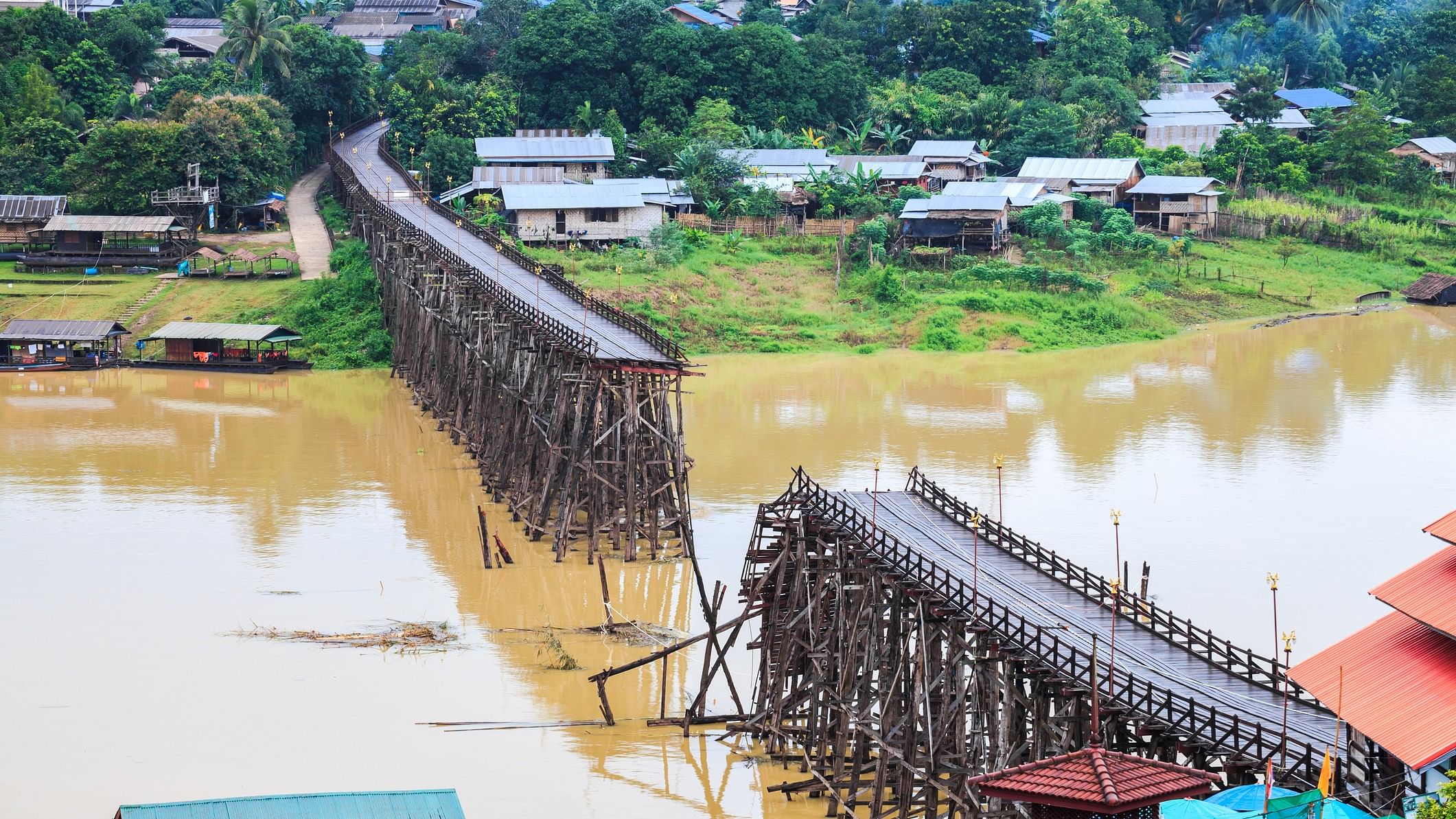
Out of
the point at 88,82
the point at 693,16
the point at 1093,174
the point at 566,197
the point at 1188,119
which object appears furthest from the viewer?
the point at 693,16

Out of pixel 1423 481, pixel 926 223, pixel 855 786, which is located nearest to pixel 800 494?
pixel 855 786

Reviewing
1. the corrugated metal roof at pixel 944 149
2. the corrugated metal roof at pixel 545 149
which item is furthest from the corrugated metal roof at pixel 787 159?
the corrugated metal roof at pixel 545 149

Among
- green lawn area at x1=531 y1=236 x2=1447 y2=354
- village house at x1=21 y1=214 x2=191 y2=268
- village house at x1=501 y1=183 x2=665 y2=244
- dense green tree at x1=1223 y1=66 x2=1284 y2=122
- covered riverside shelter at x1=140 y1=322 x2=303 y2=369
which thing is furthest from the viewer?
dense green tree at x1=1223 y1=66 x2=1284 y2=122

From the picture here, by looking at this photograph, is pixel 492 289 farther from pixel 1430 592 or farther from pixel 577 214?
pixel 1430 592

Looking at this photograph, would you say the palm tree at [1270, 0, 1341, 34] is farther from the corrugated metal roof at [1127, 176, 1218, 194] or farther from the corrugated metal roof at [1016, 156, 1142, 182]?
the corrugated metal roof at [1016, 156, 1142, 182]

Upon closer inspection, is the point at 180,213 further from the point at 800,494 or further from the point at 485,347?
the point at 800,494

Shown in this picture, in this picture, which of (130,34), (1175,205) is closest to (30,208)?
(130,34)

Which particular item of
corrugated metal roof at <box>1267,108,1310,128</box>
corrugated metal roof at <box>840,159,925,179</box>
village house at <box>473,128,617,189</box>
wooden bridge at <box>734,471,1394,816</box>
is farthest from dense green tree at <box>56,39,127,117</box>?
wooden bridge at <box>734,471,1394,816</box>
